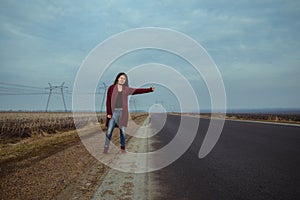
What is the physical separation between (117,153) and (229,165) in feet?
10.9

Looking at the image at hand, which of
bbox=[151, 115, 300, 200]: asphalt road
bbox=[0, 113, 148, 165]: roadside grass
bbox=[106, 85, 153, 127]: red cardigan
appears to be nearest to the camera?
bbox=[151, 115, 300, 200]: asphalt road

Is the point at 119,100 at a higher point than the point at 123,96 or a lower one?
lower

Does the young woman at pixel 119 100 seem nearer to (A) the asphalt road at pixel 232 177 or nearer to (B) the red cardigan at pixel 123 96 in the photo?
(B) the red cardigan at pixel 123 96

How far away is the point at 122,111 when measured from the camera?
285 inches

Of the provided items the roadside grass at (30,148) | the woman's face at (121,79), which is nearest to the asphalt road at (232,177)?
the woman's face at (121,79)

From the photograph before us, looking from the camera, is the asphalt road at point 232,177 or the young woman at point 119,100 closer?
the asphalt road at point 232,177

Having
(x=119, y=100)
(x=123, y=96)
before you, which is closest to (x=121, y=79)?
(x=123, y=96)

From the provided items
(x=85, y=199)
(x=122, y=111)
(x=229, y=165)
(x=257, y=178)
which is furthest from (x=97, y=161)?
(x=257, y=178)

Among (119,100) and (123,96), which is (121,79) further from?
(119,100)

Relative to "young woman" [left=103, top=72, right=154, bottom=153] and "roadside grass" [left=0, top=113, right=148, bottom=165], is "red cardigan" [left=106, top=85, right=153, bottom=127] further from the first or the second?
"roadside grass" [left=0, top=113, right=148, bottom=165]

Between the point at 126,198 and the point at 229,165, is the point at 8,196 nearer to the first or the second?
the point at 126,198

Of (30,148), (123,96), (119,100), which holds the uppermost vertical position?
(123,96)

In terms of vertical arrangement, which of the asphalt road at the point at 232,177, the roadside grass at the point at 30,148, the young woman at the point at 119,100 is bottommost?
the roadside grass at the point at 30,148

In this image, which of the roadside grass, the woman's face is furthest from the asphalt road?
the roadside grass
